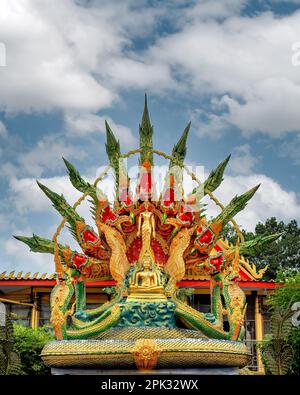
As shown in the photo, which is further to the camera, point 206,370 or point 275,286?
point 275,286

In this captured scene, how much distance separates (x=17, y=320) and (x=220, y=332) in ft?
28.8

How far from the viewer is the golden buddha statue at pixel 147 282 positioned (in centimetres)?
1341

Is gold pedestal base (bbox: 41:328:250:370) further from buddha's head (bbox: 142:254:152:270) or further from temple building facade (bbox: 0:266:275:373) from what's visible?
temple building facade (bbox: 0:266:275:373)

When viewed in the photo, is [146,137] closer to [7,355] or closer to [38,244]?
[38,244]

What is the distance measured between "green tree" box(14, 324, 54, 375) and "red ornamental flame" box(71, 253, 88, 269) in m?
4.46

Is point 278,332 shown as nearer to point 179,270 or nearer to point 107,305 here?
point 179,270

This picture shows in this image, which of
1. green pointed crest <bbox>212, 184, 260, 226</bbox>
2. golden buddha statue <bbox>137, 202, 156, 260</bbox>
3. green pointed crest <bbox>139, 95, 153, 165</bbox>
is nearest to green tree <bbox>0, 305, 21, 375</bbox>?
golden buddha statue <bbox>137, 202, 156, 260</bbox>

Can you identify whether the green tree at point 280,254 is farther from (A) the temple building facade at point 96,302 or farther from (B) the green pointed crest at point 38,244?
(B) the green pointed crest at point 38,244

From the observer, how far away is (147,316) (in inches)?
518

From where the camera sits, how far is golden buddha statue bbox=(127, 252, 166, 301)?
1341cm

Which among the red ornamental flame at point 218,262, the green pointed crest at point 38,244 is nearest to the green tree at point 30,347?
the green pointed crest at point 38,244

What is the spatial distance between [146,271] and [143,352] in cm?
188

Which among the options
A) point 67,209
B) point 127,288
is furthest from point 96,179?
point 127,288
